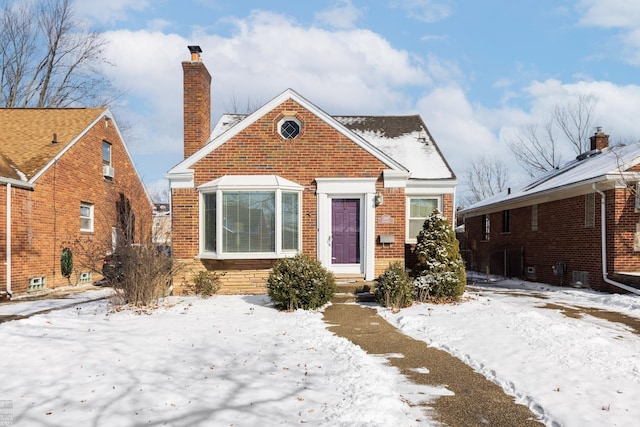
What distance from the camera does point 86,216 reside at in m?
16.8

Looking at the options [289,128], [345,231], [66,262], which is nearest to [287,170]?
[289,128]

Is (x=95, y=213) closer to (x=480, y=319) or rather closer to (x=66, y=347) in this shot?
(x=66, y=347)

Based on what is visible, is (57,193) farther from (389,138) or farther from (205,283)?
(389,138)

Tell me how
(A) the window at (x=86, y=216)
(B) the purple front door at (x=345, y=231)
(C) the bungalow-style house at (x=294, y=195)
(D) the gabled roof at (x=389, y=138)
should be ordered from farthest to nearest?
(A) the window at (x=86, y=216) → (B) the purple front door at (x=345, y=231) → (D) the gabled roof at (x=389, y=138) → (C) the bungalow-style house at (x=294, y=195)

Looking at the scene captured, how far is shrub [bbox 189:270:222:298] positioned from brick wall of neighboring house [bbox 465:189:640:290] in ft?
35.3

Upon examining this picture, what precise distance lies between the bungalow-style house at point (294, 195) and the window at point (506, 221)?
9093 mm

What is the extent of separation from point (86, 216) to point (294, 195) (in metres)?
9.98

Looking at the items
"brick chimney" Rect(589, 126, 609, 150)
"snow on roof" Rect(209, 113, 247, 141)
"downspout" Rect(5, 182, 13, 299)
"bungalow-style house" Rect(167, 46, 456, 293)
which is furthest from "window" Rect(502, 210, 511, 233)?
"downspout" Rect(5, 182, 13, 299)

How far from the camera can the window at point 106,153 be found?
1803cm

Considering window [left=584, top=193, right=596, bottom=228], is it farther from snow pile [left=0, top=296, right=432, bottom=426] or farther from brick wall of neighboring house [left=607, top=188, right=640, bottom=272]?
snow pile [left=0, top=296, right=432, bottom=426]

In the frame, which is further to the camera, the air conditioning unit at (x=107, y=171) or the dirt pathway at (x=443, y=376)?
the air conditioning unit at (x=107, y=171)

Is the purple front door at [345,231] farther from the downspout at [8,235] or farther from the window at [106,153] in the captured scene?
the window at [106,153]

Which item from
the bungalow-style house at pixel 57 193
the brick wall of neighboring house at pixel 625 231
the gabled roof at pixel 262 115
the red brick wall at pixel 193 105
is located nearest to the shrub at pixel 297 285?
the bungalow-style house at pixel 57 193

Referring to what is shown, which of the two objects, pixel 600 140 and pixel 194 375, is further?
pixel 600 140
